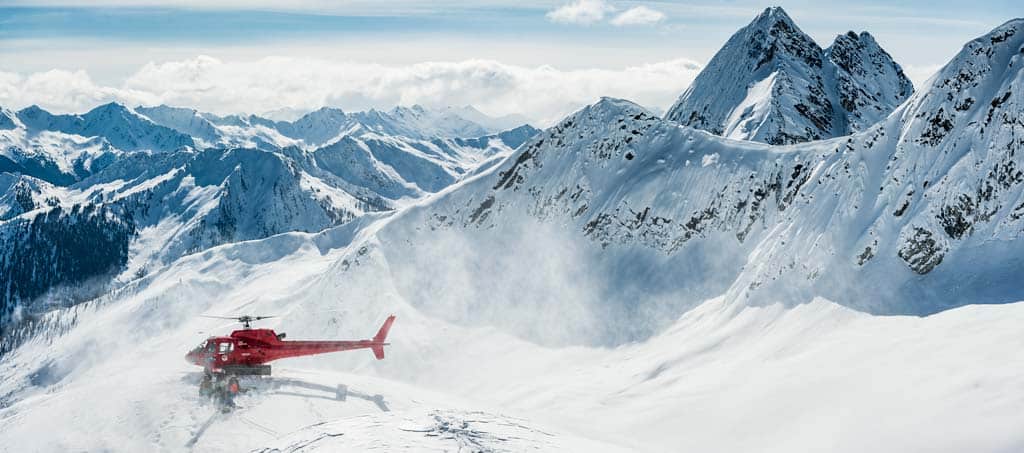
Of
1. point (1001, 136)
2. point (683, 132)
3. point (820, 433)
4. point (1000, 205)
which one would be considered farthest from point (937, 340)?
point (683, 132)

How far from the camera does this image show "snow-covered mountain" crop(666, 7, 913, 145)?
111 meters

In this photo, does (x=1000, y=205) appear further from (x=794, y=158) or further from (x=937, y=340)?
(x=794, y=158)

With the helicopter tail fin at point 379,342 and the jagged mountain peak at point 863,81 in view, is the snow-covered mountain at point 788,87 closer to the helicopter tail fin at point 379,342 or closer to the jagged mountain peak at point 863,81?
the jagged mountain peak at point 863,81

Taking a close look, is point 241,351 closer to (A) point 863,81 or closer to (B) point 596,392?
(B) point 596,392

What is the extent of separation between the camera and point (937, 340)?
3781 cm

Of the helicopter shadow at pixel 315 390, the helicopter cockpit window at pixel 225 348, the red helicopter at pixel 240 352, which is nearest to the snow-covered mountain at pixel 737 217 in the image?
the helicopter shadow at pixel 315 390

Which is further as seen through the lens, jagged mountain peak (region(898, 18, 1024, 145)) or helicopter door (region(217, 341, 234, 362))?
jagged mountain peak (region(898, 18, 1024, 145))

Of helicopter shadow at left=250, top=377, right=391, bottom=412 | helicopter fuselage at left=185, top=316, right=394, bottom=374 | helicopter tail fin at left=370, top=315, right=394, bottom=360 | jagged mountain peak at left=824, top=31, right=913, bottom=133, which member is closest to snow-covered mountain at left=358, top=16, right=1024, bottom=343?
helicopter tail fin at left=370, top=315, right=394, bottom=360

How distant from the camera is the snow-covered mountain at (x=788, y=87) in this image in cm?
11144

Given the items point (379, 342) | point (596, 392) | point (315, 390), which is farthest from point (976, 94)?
point (315, 390)

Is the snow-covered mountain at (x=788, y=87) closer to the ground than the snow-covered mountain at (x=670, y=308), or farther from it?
farther from it

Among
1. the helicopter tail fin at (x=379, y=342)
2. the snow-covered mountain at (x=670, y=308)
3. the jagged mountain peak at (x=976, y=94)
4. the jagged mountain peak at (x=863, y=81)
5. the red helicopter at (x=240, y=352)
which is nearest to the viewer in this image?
the snow-covered mountain at (x=670, y=308)

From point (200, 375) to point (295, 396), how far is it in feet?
16.0

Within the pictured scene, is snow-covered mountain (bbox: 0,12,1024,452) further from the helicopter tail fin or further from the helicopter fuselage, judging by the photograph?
the helicopter tail fin
